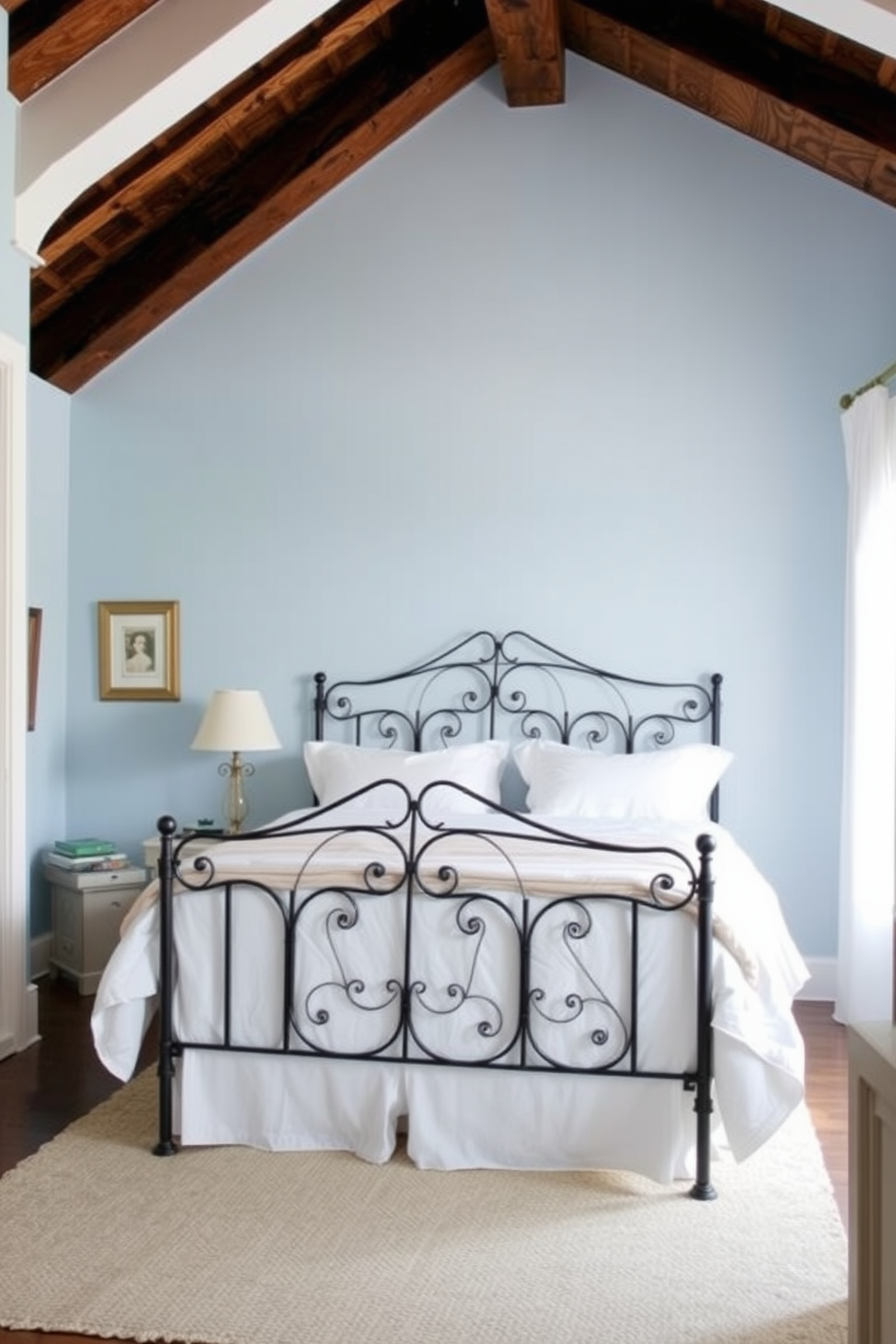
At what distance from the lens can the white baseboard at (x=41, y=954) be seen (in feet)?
16.4

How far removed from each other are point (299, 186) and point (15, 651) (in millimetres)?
2351

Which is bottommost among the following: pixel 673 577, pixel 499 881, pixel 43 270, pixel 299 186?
pixel 499 881

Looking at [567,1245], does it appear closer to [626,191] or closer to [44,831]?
[44,831]

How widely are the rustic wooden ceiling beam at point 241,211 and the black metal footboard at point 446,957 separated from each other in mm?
2883

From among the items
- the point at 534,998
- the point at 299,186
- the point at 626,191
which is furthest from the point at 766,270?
the point at 534,998

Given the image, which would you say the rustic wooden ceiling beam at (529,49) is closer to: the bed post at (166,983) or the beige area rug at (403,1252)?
the bed post at (166,983)

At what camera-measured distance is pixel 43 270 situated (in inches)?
185

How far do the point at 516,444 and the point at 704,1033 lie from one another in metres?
2.90

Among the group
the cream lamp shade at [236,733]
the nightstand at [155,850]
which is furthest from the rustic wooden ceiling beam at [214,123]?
the nightstand at [155,850]

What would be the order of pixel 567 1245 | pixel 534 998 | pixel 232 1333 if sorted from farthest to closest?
pixel 534 998 → pixel 567 1245 → pixel 232 1333

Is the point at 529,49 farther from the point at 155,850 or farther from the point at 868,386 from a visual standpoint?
the point at 155,850

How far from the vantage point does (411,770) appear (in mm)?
4734

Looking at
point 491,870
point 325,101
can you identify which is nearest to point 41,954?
point 491,870

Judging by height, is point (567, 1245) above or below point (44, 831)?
below
